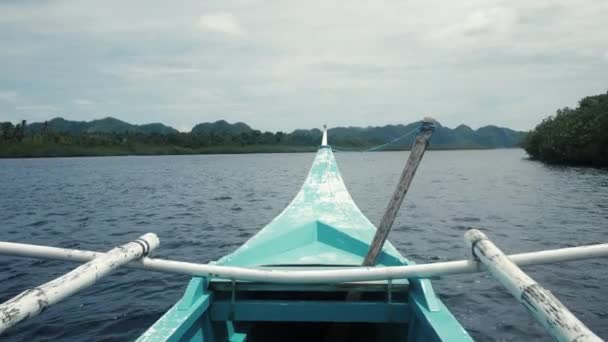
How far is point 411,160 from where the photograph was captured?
14.4 feet

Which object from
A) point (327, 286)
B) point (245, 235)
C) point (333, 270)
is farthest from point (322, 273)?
point (245, 235)

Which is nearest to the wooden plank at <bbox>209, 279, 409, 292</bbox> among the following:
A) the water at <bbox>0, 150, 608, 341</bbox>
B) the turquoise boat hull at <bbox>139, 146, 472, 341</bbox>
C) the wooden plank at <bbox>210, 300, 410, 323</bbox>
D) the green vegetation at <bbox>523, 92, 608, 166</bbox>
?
the turquoise boat hull at <bbox>139, 146, 472, 341</bbox>

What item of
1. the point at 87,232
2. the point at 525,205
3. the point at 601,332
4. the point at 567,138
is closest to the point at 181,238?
the point at 87,232

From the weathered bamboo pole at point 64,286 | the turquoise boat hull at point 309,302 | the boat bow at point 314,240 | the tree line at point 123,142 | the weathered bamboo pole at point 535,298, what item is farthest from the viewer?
the tree line at point 123,142

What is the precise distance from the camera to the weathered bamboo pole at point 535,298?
1.88 meters

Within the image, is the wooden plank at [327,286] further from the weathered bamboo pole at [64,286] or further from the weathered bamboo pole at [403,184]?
the weathered bamboo pole at [64,286]

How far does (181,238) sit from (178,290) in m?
6.09

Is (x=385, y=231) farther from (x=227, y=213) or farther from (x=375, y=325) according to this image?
(x=227, y=213)

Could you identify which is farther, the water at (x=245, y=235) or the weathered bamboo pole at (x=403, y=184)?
the water at (x=245, y=235)

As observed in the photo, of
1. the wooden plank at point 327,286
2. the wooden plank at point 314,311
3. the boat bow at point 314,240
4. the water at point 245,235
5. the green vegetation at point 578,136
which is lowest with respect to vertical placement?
the water at point 245,235

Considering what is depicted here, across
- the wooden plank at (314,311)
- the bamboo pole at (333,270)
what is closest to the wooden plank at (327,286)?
the wooden plank at (314,311)

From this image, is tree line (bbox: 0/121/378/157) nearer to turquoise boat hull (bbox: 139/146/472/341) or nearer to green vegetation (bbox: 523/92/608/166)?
green vegetation (bbox: 523/92/608/166)

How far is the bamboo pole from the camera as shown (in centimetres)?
288

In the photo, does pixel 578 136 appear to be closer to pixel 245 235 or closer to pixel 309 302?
pixel 245 235
